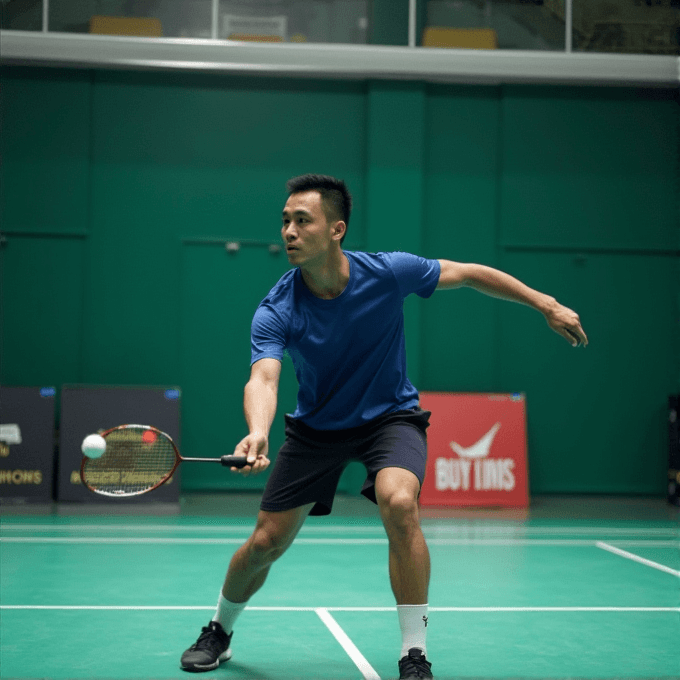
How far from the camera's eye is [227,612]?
3400mm

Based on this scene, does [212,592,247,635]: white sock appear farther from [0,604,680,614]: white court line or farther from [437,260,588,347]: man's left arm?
[437,260,588,347]: man's left arm

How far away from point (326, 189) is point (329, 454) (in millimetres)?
966

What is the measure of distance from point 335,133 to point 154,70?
1.88 metres

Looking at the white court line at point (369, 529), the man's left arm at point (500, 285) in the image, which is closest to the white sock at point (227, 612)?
the man's left arm at point (500, 285)

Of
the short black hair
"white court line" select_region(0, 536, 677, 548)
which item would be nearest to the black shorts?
the short black hair

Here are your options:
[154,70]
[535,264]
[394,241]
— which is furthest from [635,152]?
[154,70]

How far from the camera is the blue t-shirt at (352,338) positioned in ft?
10.6

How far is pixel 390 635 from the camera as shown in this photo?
152 inches

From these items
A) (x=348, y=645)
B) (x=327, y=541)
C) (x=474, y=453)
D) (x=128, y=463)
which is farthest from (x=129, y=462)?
(x=474, y=453)

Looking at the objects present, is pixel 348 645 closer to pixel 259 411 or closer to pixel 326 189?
pixel 259 411

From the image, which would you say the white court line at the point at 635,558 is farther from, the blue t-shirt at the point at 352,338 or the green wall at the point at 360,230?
the blue t-shirt at the point at 352,338

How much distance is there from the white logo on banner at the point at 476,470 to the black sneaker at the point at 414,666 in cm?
524

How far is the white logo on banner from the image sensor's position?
8.19m

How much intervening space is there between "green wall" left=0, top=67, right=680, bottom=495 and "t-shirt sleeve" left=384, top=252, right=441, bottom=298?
5.43 metres
